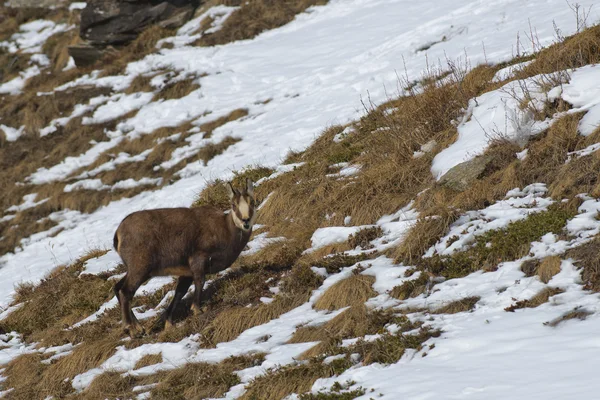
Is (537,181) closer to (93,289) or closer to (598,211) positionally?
(598,211)

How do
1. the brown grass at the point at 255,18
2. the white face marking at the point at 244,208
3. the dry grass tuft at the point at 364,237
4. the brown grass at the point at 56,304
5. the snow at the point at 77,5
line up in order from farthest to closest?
the snow at the point at 77,5
the brown grass at the point at 255,18
the brown grass at the point at 56,304
the dry grass tuft at the point at 364,237
the white face marking at the point at 244,208

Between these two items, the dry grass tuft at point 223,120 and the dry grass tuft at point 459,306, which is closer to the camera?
the dry grass tuft at point 459,306

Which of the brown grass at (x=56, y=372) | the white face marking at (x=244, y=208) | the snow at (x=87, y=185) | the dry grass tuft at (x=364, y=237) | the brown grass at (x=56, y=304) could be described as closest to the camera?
the brown grass at (x=56, y=372)

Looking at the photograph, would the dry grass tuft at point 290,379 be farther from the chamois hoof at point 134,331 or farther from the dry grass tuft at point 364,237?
the dry grass tuft at point 364,237

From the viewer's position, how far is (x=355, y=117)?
1419 cm

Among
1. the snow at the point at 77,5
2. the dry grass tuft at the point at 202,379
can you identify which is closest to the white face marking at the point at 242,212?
the dry grass tuft at the point at 202,379

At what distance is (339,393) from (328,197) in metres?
5.09

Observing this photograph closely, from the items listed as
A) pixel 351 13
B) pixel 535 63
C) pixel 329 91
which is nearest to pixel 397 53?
pixel 329 91

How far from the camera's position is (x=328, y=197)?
10.6 metres

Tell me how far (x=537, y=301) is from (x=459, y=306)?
74cm

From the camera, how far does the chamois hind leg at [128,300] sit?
841 centimetres

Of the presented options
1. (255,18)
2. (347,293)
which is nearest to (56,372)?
(347,293)

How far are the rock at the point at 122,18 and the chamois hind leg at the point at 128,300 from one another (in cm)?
1758

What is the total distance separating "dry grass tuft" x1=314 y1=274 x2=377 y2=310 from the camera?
7.63 metres
